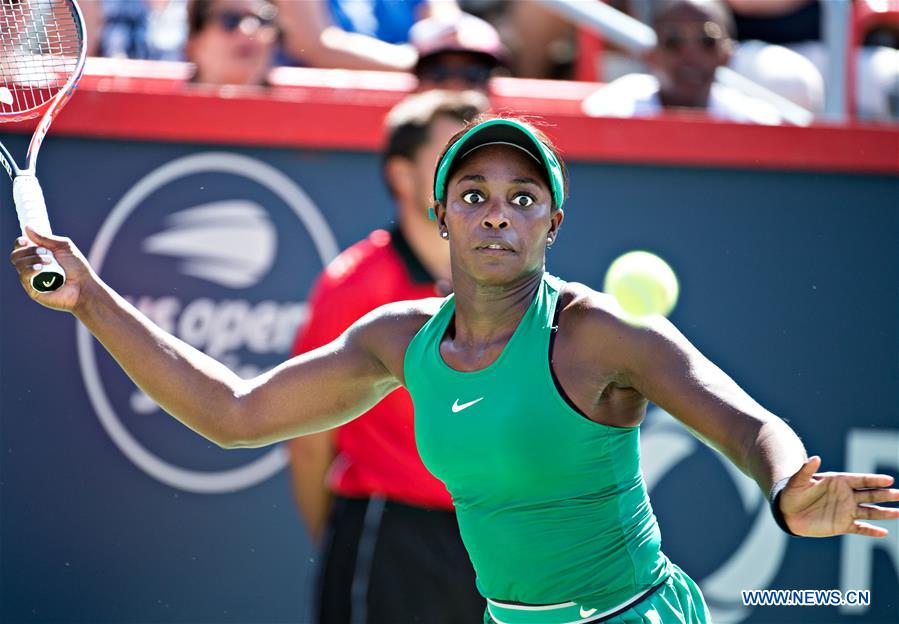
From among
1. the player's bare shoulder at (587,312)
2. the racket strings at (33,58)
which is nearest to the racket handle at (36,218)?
the racket strings at (33,58)

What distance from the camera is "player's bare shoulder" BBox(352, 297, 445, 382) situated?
293cm

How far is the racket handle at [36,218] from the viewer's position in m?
2.85

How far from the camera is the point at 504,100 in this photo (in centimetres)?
557

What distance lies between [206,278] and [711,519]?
231cm

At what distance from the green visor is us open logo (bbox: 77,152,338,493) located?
8.27ft

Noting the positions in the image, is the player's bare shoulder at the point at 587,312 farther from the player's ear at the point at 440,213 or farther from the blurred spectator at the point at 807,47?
the blurred spectator at the point at 807,47

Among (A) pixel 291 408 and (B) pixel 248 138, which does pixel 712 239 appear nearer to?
(B) pixel 248 138

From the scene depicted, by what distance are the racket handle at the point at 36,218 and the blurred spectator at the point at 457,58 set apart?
8.61ft

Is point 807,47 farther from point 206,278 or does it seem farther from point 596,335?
point 596,335

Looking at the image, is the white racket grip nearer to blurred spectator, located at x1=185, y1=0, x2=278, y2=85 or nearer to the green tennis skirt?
the green tennis skirt

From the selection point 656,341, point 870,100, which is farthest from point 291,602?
point 870,100

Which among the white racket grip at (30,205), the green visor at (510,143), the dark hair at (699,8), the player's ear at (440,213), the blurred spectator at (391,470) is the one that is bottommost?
the blurred spectator at (391,470)

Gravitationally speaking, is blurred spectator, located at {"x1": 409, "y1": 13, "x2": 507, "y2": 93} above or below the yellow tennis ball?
above

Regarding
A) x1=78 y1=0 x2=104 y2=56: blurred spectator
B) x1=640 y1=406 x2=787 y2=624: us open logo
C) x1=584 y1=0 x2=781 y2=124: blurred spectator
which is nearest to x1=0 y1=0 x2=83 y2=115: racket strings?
x1=78 y1=0 x2=104 y2=56: blurred spectator
